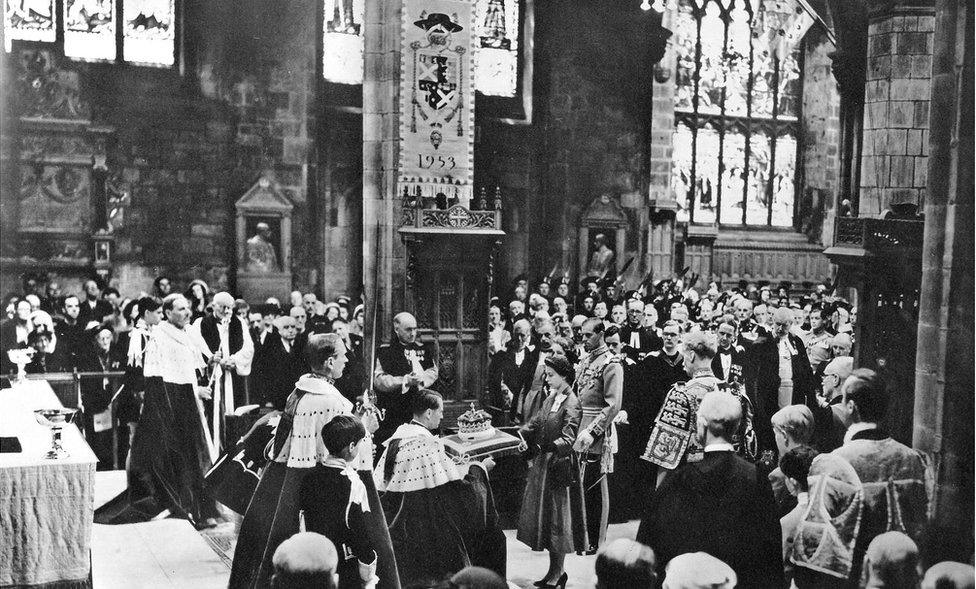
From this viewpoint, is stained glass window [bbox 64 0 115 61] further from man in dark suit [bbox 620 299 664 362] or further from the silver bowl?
the silver bowl

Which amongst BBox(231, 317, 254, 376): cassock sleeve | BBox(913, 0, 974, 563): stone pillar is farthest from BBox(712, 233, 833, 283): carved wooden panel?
BBox(231, 317, 254, 376): cassock sleeve

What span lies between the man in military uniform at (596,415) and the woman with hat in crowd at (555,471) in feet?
0.40

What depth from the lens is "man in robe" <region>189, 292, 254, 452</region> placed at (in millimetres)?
6945

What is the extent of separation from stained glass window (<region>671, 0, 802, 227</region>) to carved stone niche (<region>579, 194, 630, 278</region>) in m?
1.29

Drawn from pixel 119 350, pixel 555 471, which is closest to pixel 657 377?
pixel 555 471

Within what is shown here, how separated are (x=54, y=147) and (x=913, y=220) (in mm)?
9106

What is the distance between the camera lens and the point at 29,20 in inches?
401

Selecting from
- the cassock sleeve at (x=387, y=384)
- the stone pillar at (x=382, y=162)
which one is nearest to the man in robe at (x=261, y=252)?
the stone pillar at (x=382, y=162)

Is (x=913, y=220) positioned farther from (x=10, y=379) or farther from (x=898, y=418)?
(x=10, y=379)

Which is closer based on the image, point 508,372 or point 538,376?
point 538,376

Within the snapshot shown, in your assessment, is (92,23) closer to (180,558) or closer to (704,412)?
(180,558)

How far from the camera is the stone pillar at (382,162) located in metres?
8.10

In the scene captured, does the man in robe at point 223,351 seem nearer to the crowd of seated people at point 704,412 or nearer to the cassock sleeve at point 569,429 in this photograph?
the crowd of seated people at point 704,412

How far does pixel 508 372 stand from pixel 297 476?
392 centimetres
